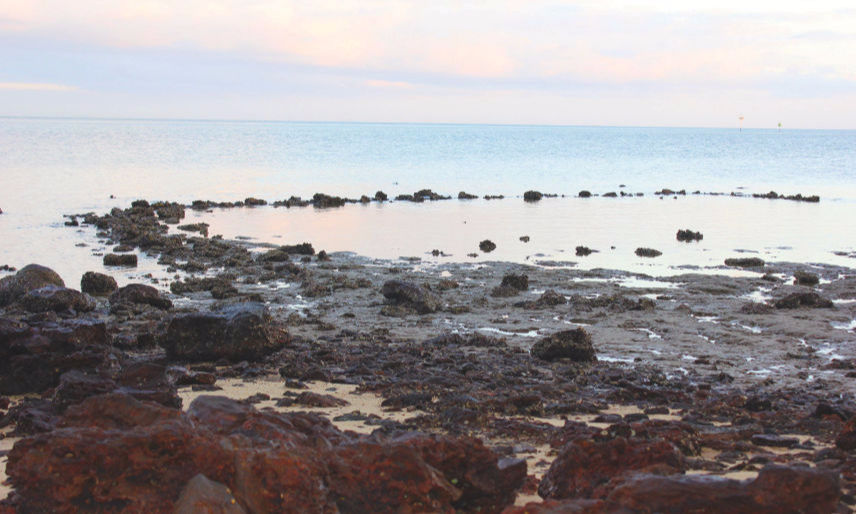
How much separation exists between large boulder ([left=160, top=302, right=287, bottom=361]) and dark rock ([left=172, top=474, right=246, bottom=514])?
6183mm

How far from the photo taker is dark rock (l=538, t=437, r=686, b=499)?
5285 millimetres

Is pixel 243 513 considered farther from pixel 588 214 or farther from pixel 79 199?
pixel 79 199

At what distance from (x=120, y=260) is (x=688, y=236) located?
55.6 feet

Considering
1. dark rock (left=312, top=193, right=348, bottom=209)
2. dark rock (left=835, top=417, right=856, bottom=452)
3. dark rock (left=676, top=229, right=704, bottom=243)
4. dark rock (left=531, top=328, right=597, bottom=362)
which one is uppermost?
dark rock (left=312, top=193, right=348, bottom=209)

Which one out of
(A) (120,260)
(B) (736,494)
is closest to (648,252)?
(A) (120,260)

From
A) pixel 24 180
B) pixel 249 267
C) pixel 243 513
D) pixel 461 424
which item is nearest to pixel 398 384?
pixel 461 424

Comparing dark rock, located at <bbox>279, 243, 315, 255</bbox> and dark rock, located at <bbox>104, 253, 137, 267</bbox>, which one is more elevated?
dark rock, located at <bbox>279, 243, 315, 255</bbox>

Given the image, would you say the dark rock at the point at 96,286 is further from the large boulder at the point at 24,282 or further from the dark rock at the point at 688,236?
the dark rock at the point at 688,236

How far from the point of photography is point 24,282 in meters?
14.9

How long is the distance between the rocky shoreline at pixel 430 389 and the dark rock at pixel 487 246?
2650 mm

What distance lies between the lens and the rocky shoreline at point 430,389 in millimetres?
4566

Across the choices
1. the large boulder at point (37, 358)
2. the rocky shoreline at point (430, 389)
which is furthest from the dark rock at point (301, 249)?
the large boulder at point (37, 358)

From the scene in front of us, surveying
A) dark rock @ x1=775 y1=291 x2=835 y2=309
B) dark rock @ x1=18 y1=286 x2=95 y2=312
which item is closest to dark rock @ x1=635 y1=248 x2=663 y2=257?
dark rock @ x1=775 y1=291 x2=835 y2=309

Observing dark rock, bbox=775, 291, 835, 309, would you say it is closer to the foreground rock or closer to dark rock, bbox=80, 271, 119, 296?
the foreground rock
